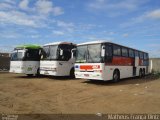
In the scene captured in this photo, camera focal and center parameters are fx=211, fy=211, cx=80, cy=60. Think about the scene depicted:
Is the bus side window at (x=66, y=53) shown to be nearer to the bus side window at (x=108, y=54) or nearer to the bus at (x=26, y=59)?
the bus at (x=26, y=59)

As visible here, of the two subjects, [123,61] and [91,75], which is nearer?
[91,75]

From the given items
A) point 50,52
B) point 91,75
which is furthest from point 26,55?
point 91,75

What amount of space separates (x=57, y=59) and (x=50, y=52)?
1.23 meters

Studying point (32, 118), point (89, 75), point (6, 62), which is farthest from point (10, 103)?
point (6, 62)

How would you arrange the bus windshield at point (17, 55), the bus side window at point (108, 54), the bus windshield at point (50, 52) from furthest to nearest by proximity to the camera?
the bus windshield at point (17, 55) → the bus windshield at point (50, 52) → the bus side window at point (108, 54)

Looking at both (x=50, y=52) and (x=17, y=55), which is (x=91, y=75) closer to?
(x=50, y=52)

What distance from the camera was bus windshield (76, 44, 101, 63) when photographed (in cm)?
1400

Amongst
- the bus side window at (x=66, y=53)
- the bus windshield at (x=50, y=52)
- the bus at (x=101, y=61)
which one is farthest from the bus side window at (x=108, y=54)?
the bus windshield at (x=50, y=52)

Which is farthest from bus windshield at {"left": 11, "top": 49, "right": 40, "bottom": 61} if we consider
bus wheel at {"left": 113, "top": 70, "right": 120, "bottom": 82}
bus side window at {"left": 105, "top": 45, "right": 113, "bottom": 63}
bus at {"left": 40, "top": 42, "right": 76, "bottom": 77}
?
bus side window at {"left": 105, "top": 45, "right": 113, "bottom": 63}

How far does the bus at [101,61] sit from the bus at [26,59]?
19.0ft

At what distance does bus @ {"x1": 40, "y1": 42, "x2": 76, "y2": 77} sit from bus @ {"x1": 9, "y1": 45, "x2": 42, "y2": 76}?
121 cm

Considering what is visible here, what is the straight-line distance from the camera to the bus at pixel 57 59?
17250 millimetres

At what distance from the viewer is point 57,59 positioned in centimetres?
1714

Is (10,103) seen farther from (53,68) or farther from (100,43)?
(53,68)
